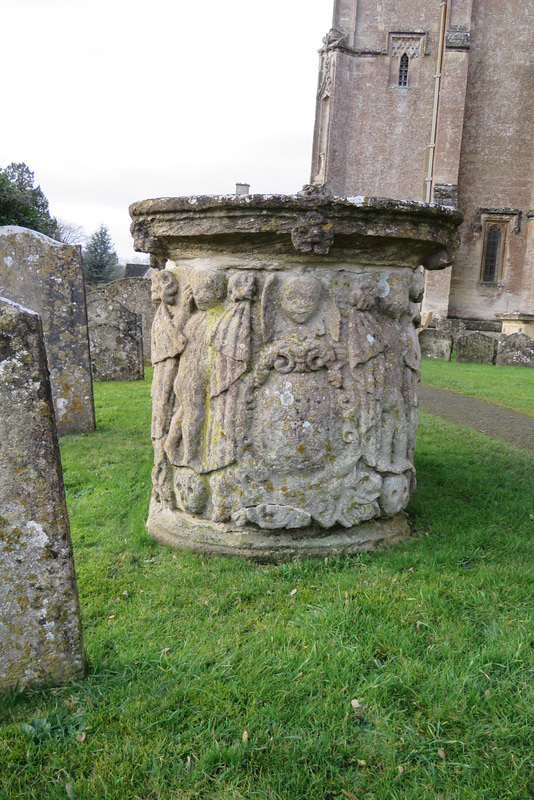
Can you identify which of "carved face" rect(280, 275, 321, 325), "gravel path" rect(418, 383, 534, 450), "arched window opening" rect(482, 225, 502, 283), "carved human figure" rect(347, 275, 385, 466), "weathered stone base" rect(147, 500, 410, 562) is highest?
"arched window opening" rect(482, 225, 502, 283)

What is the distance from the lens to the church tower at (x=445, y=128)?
22.6m

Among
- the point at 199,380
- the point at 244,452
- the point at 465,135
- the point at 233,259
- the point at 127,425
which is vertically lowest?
the point at 127,425

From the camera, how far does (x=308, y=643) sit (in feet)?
8.28

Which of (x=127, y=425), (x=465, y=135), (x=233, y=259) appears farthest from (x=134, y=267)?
(x=233, y=259)

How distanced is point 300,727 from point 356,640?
1.81 ft

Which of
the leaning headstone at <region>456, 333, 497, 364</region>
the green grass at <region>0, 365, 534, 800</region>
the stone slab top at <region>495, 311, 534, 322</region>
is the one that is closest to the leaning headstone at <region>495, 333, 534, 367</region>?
the leaning headstone at <region>456, 333, 497, 364</region>

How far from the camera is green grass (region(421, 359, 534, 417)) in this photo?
31.4 ft

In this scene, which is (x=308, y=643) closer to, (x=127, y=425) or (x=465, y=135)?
(x=127, y=425)

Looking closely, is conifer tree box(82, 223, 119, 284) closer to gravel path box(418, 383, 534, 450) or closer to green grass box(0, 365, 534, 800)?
gravel path box(418, 383, 534, 450)

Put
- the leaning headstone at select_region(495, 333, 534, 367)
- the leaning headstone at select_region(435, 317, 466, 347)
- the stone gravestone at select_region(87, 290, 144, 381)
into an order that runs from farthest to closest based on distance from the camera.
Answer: the leaning headstone at select_region(435, 317, 466, 347), the leaning headstone at select_region(495, 333, 534, 367), the stone gravestone at select_region(87, 290, 144, 381)

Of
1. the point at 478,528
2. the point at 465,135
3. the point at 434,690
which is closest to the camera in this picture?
the point at 434,690

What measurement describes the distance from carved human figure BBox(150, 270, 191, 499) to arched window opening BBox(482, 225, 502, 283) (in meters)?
22.3

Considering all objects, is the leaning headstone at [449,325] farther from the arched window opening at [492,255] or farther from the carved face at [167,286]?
the carved face at [167,286]

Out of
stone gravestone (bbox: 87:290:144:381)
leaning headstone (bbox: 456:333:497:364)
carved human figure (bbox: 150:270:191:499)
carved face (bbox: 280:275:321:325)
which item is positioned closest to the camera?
carved face (bbox: 280:275:321:325)
